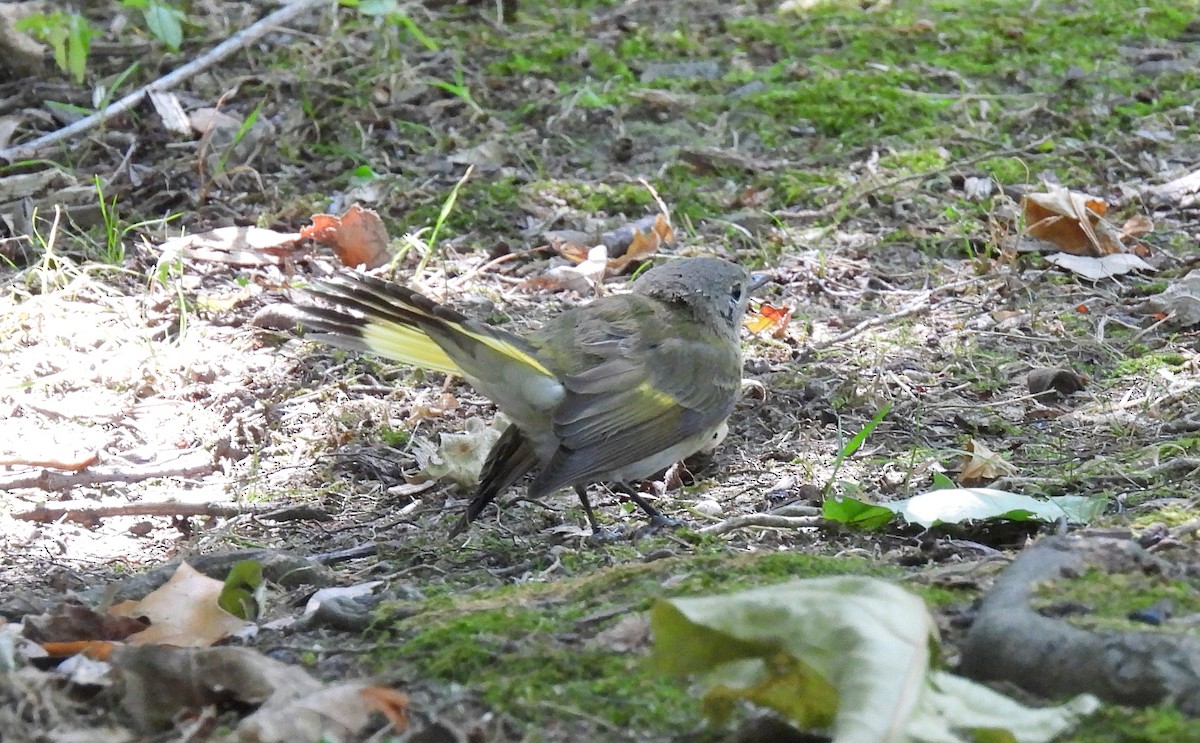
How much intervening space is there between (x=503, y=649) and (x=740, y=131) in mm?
5133

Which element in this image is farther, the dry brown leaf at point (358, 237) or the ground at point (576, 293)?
the dry brown leaf at point (358, 237)

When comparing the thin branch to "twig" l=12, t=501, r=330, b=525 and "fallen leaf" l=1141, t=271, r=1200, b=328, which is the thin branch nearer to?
"twig" l=12, t=501, r=330, b=525

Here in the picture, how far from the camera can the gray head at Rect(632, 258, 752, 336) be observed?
5.19 meters

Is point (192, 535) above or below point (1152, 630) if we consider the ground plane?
below

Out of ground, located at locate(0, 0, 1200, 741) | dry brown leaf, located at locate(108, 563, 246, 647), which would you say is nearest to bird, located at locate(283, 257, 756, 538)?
ground, located at locate(0, 0, 1200, 741)

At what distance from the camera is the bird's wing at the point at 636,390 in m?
4.39

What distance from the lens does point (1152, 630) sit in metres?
2.42

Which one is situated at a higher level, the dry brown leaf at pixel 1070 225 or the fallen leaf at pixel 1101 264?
the dry brown leaf at pixel 1070 225

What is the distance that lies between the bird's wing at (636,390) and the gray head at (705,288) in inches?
2.8

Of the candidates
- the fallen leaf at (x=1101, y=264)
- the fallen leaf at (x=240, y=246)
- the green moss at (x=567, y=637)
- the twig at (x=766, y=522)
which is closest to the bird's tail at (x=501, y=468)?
the twig at (x=766, y=522)

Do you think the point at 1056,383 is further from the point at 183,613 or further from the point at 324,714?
the point at 324,714

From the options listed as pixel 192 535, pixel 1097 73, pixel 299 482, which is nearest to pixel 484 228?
pixel 299 482

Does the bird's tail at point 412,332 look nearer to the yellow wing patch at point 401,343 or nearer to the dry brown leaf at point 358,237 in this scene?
the yellow wing patch at point 401,343

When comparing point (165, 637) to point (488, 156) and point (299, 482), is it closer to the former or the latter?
point (299, 482)
